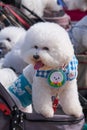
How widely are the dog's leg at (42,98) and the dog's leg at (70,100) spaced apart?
8 centimetres

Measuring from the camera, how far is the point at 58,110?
91.9 inches

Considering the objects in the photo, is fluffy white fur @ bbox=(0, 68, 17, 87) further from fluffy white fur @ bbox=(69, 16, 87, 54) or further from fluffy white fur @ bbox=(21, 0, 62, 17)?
fluffy white fur @ bbox=(21, 0, 62, 17)

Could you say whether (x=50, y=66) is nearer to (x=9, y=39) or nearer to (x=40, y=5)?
(x=9, y=39)

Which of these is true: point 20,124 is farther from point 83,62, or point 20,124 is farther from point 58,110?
point 83,62

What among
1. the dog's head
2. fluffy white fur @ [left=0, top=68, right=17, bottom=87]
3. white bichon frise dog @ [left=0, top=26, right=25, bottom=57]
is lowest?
fluffy white fur @ [left=0, top=68, right=17, bottom=87]

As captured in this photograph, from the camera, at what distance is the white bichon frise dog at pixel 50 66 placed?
210 centimetres

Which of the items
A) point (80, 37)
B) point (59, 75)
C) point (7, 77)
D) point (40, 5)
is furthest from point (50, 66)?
point (40, 5)

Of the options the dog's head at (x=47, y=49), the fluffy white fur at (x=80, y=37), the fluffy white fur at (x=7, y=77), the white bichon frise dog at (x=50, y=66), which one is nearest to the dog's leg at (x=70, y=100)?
the white bichon frise dog at (x=50, y=66)

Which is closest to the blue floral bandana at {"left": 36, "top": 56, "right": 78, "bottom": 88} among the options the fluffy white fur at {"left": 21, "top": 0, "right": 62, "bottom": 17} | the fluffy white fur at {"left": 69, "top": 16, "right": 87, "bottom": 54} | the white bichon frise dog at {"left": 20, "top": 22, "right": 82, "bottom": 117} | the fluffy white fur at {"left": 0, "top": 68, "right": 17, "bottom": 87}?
the white bichon frise dog at {"left": 20, "top": 22, "right": 82, "bottom": 117}

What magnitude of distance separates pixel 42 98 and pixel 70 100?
15cm

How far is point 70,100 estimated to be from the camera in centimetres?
222

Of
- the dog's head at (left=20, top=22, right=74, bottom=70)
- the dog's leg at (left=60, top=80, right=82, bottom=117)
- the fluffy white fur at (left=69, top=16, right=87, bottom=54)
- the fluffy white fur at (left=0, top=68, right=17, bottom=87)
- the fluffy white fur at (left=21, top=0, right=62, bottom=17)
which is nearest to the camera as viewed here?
the dog's head at (left=20, top=22, right=74, bottom=70)

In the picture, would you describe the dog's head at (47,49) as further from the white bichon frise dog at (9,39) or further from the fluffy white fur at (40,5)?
the fluffy white fur at (40,5)

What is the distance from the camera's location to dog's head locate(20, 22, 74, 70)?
82.0 inches
